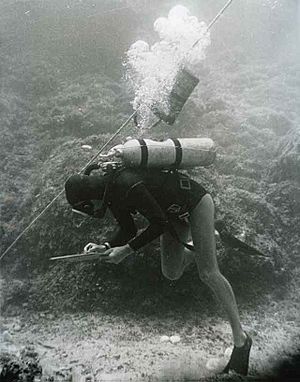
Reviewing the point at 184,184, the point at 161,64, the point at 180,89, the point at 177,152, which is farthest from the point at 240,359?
the point at 161,64

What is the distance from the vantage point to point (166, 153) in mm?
3066

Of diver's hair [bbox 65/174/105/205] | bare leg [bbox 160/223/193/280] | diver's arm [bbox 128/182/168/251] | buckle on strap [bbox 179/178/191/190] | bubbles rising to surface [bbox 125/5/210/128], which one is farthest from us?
bubbles rising to surface [bbox 125/5/210/128]

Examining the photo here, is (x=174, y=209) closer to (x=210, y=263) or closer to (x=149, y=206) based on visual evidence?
(x=149, y=206)

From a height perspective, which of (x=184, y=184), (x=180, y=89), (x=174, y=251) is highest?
(x=180, y=89)

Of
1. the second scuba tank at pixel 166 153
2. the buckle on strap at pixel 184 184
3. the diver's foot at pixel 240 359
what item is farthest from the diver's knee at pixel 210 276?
the second scuba tank at pixel 166 153

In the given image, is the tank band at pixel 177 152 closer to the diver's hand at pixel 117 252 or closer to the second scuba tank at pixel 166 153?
the second scuba tank at pixel 166 153

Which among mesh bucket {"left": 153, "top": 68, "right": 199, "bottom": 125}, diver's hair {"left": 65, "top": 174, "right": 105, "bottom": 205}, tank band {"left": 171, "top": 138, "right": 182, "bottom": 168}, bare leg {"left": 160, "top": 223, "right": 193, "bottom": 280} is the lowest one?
bare leg {"left": 160, "top": 223, "right": 193, "bottom": 280}

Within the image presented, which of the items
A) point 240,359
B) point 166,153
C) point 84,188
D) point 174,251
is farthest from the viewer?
point 174,251

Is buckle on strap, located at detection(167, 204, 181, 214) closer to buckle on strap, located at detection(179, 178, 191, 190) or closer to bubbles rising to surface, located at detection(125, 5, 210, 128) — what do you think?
buckle on strap, located at detection(179, 178, 191, 190)

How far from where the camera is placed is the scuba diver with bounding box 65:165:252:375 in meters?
2.90

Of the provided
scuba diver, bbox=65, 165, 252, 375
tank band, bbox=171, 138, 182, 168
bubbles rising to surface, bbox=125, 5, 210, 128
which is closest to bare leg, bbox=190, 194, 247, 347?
scuba diver, bbox=65, 165, 252, 375

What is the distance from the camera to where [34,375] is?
3309mm

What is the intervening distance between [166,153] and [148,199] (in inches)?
18.9

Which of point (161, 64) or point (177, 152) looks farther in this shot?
point (161, 64)
